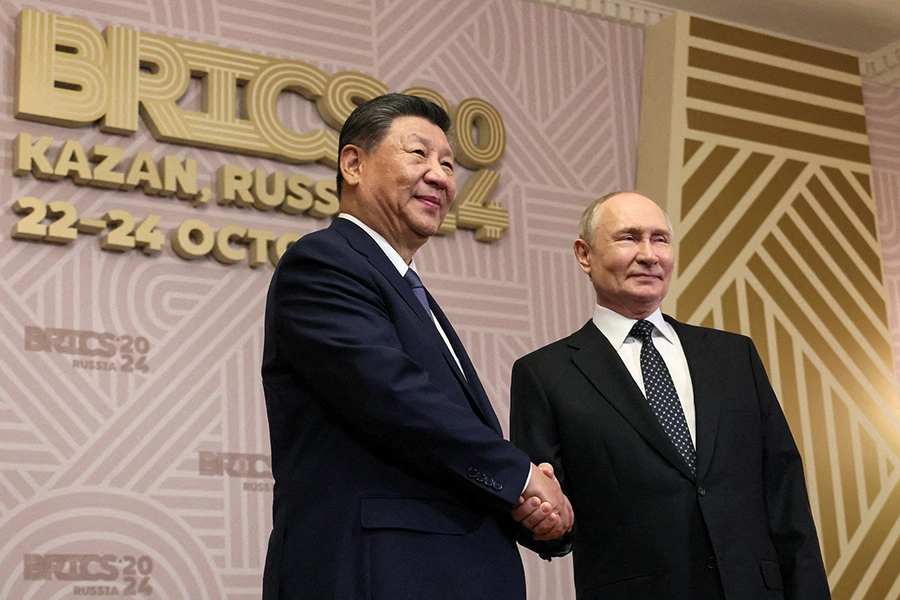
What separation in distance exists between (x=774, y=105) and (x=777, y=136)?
13 centimetres

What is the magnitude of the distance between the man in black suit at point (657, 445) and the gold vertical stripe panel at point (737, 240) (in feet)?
6.32

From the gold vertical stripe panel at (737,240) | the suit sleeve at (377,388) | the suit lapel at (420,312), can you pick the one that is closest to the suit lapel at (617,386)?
the suit lapel at (420,312)

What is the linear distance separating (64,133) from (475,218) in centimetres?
143

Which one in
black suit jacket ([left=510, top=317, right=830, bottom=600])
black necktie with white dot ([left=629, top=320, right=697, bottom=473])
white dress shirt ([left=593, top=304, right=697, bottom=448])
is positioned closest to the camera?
black suit jacket ([left=510, top=317, right=830, bottom=600])

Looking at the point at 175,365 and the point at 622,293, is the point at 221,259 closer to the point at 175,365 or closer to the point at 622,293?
the point at 175,365

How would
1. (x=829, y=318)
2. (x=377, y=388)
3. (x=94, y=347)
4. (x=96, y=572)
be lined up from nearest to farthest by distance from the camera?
1. (x=377, y=388)
2. (x=96, y=572)
3. (x=94, y=347)
4. (x=829, y=318)

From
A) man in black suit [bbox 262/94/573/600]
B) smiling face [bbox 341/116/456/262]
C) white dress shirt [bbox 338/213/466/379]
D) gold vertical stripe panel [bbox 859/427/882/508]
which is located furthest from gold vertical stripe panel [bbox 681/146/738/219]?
man in black suit [bbox 262/94/573/600]

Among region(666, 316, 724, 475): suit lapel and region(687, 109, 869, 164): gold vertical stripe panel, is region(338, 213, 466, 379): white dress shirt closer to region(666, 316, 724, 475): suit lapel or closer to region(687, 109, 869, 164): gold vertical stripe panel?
region(666, 316, 724, 475): suit lapel

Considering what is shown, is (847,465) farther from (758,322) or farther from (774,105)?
(774,105)

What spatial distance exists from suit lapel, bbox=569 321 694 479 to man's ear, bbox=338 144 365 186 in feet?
2.34

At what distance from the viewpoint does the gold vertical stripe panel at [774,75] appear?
4.94 meters

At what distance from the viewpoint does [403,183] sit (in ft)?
7.14

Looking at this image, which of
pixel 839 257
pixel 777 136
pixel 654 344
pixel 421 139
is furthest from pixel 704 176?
pixel 421 139

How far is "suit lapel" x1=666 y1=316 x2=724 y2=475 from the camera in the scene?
2479 mm
